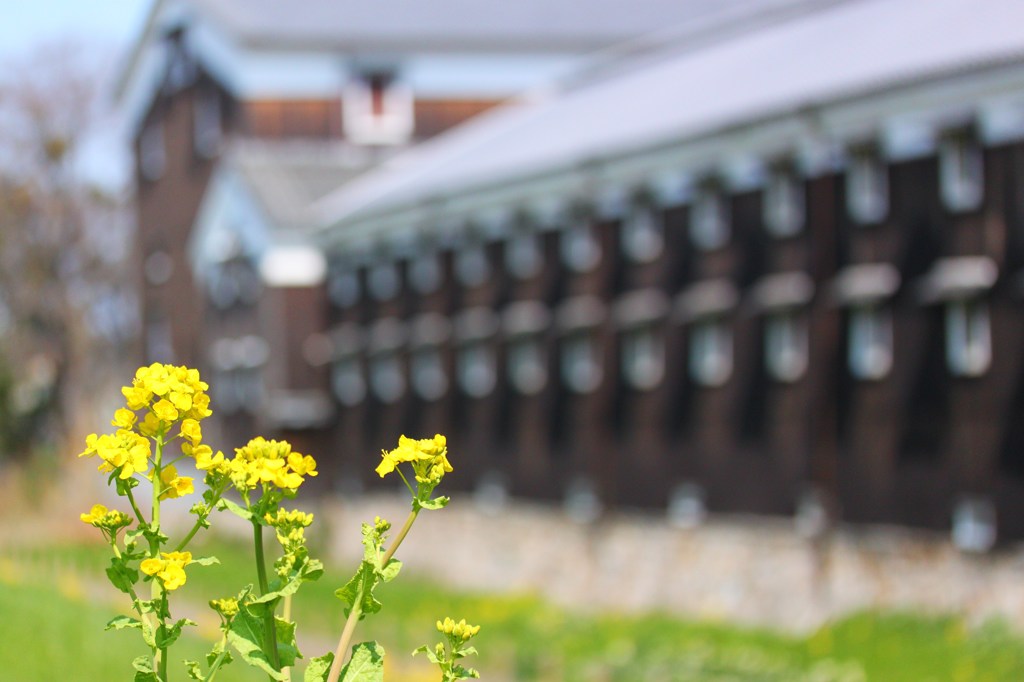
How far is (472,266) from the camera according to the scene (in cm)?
2361

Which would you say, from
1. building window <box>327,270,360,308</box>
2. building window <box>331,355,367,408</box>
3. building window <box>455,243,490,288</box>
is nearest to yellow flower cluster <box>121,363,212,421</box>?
building window <box>455,243,490,288</box>

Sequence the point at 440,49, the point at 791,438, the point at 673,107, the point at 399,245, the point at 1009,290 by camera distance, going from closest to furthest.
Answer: the point at 1009,290 → the point at 791,438 → the point at 673,107 → the point at 399,245 → the point at 440,49

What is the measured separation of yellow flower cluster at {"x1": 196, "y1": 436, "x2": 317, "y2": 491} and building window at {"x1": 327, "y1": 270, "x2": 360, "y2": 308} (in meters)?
24.5

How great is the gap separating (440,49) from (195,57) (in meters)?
5.12

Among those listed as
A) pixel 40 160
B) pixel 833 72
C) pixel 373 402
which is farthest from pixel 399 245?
pixel 40 160

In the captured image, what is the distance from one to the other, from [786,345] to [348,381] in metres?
12.1

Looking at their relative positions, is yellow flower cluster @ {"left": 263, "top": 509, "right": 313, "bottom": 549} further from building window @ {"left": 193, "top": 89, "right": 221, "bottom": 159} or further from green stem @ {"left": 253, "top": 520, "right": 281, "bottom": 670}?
building window @ {"left": 193, "top": 89, "right": 221, "bottom": 159}

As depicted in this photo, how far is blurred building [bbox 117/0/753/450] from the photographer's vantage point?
28.6m

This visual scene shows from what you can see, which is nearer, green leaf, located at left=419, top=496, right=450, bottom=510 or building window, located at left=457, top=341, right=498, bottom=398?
green leaf, located at left=419, top=496, right=450, bottom=510

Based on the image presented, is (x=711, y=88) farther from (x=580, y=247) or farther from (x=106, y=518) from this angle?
(x=106, y=518)

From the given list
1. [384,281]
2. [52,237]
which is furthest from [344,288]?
[52,237]

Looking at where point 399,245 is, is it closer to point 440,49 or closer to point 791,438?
point 440,49

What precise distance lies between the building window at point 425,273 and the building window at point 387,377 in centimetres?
135

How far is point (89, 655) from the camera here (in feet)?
34.7
